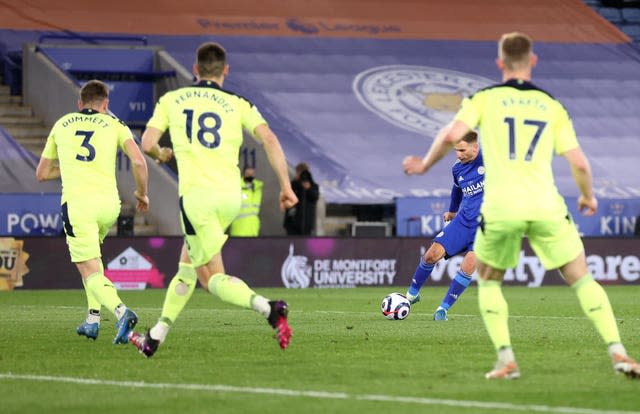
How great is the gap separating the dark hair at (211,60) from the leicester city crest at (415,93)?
20.8 meters

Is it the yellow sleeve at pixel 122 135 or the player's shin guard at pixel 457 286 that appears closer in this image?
the yellow sleeve at pixel 122 135

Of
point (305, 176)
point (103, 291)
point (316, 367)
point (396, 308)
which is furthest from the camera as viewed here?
point (305, 176)

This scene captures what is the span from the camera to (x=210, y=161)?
32.4ft

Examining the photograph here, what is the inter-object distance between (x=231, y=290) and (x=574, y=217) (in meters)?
18.2

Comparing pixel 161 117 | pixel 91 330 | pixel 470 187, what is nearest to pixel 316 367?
pixel 161 117

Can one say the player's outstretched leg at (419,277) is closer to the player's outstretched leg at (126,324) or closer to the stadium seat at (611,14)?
the player's outstretched leg at (126,324)

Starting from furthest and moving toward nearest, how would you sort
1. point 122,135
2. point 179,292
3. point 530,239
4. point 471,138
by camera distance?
point 471,138 → point 122,135 → point 179,292 → point 530,239

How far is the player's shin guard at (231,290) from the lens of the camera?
9852mm

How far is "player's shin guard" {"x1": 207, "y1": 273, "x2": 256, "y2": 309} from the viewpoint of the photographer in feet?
32.3

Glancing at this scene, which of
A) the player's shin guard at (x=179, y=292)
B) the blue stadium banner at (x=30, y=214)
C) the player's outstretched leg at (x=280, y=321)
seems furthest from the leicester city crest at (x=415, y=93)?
the player's outstretched leg at (x=280, y=321)

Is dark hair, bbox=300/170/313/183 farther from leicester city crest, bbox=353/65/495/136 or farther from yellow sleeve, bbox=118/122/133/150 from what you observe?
yellow sleeve, bbox=118/122/133/150

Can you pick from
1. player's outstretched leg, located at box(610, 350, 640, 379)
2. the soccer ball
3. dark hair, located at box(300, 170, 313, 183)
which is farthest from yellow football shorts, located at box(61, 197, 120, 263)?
dark hair, located at box(300, 170, 313, 183)

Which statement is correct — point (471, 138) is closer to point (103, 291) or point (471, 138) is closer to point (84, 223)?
point (84, 223)

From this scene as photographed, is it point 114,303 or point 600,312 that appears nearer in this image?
point 600,312
